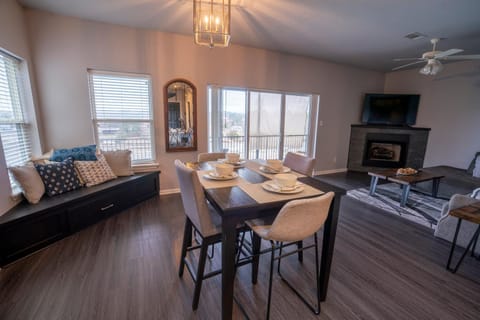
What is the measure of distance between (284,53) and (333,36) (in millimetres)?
1106

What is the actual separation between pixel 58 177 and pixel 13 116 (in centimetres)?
86

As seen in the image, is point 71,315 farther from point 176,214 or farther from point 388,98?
point 388,98

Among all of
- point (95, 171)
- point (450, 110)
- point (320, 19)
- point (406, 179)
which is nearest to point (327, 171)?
point (406, 179)

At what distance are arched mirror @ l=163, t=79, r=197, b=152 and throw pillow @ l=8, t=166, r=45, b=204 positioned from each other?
5.59 ft

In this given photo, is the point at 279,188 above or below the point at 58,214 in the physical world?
above

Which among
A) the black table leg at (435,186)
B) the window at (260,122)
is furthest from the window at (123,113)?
the black table leg at (435,186)

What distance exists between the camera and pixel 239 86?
4.00m

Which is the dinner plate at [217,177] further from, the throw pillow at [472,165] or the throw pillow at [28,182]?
the throw pillow at [472,165]

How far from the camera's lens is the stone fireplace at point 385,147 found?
17.2 ft

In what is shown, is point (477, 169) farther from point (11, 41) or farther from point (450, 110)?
point (11, 41)

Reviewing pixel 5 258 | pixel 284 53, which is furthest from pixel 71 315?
pixel 284 53

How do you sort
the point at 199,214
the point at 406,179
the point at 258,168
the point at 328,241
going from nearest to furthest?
the point at 199,214 → the point at 328,241 → the point at 258,168 → the point at 406,179

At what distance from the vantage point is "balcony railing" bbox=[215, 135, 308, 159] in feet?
13.9

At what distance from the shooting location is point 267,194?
1.45 m
